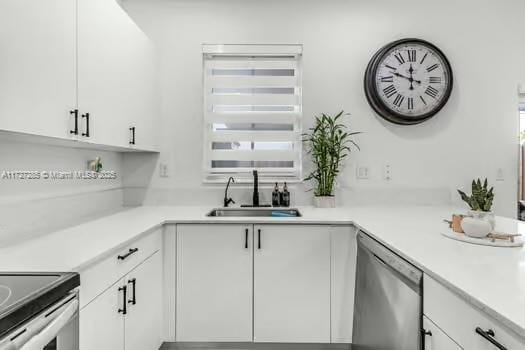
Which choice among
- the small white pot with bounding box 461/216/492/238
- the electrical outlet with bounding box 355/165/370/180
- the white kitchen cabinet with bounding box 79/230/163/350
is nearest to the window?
the electrical outlet with bounding box 355/165/370/180

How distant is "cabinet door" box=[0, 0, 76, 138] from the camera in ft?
3.68

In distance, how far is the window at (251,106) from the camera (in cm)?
268

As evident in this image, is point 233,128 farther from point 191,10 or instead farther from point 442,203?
point 442,203

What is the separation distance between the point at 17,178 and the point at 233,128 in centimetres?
154

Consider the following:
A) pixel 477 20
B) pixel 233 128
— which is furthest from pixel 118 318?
pixel 477 20

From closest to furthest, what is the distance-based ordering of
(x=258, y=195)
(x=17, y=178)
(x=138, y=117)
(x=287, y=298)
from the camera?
(x=17, y=178) → (x=287, y=298) → (x=138, y=117) → (x=258, y=195)

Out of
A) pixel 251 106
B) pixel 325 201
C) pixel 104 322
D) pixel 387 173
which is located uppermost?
pixel 251 106

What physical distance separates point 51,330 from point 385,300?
1277mm

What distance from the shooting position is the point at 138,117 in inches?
88.2

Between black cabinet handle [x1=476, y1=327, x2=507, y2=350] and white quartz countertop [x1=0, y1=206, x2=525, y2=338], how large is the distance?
0.06 m

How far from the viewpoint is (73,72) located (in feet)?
4.90

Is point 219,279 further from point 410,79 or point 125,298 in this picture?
point 410,79

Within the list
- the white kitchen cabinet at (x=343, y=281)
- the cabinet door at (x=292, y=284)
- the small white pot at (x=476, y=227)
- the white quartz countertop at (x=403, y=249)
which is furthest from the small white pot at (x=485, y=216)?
the cabinet door at (x=292, y=284)

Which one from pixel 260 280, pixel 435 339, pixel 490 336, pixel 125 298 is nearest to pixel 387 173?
pixel 260 280
